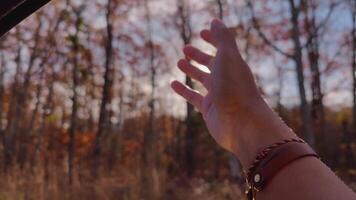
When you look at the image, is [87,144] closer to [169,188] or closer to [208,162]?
[208,162]

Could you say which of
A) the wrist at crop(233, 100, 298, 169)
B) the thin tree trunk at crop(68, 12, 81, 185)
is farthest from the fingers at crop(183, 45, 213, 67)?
the thin tree trunk at crop(68, 12, 81, 185)

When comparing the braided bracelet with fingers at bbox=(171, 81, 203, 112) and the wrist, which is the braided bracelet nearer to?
the wrist

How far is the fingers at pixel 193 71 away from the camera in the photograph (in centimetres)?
103

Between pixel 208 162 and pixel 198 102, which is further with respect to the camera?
pixel 208 162

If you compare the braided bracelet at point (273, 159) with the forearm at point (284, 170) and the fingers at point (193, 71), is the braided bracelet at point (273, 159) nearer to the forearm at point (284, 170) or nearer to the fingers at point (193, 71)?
the forearm at point (284, 170)

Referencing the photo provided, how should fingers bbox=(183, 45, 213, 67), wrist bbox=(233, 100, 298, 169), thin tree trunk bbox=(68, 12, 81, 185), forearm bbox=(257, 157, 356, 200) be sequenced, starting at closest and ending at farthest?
forearm bbox=(257, 157, 356, 200)
wrist bbox=(233, 100, 298, 169)
fingers bbox=(183, 45, 213, 67)
thin tree trunk bbox=(68, 12, 81, 185)

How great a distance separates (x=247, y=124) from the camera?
824 mm

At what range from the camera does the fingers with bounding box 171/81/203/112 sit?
42.0 inches

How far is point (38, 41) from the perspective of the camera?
48.1 feet

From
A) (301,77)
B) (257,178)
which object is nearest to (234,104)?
(257,178)

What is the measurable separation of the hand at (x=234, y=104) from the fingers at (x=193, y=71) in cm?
5

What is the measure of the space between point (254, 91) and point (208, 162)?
26003 millimetres

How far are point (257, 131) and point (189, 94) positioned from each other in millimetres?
357

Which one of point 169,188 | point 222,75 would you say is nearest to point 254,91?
point 222,75
